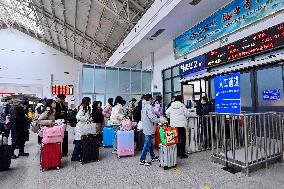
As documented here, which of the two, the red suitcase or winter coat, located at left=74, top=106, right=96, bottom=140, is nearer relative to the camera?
the red suitcase

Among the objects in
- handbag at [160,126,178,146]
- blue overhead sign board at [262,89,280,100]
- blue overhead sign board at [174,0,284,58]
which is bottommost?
handbag at [160,126,178,146]

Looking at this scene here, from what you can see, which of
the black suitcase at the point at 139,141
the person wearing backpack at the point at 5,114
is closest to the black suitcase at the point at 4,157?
the person wearing backpack at the point at 5,114

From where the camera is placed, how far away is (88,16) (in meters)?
13.4

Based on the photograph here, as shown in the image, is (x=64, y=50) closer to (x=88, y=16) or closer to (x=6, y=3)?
(x=6, y=3)

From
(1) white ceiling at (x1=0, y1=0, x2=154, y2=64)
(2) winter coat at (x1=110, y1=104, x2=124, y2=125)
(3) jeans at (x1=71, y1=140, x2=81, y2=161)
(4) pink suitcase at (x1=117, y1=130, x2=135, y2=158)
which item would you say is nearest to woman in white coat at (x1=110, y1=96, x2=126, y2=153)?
(2) winter coat at (x1=110, y1=104, x2=124, y2=125)

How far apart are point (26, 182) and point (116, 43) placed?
14.2 metres

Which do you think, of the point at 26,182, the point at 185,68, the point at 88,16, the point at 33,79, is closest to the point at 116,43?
the point at 88,16

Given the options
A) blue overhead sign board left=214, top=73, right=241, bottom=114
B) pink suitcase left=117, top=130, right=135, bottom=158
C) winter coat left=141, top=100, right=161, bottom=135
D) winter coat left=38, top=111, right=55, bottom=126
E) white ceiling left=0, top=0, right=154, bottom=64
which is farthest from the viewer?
white ceiling left=0, top=0, right=154, bottom=64

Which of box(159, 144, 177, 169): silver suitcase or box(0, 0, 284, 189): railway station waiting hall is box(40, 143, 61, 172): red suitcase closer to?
box(0, 0, 284, 189): railway station waiting hall

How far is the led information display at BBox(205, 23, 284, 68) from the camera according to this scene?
5.04 m

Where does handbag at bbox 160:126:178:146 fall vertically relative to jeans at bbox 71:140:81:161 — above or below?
above

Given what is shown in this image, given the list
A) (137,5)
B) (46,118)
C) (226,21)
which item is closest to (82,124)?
(46,118)

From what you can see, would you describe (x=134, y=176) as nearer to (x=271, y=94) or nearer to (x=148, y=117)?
(x=148, y=117)

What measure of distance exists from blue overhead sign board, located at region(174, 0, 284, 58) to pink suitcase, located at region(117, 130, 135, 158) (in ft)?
15.5
